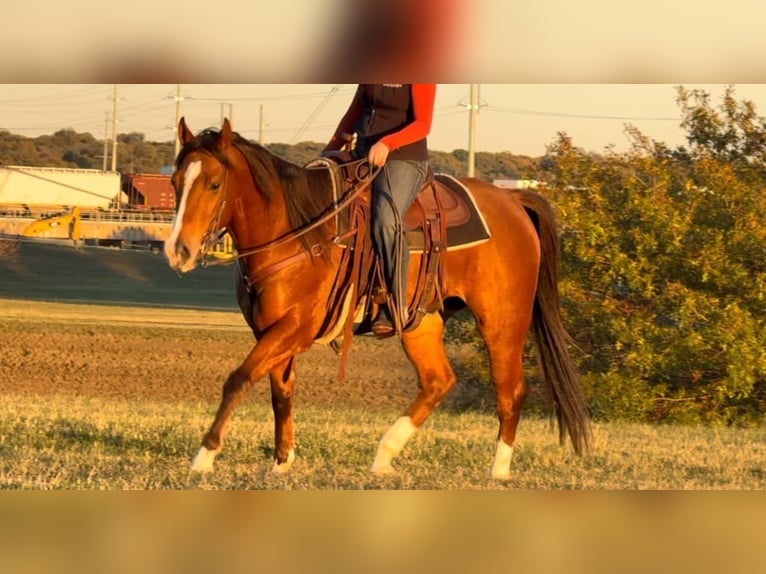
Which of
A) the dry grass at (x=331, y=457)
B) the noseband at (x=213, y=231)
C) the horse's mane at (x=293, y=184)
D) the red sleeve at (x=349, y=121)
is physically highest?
the red sleeve at (x=349, y=121)

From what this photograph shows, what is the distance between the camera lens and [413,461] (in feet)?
33.0

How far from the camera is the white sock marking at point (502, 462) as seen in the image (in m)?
9.60

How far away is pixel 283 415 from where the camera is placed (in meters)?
9.63

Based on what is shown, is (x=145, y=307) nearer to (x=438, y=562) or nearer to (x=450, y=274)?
(x=450, y=274)

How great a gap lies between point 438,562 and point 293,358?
278 centimetres

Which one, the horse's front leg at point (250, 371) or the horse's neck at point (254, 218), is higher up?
the horse's neck at point (254, 218)

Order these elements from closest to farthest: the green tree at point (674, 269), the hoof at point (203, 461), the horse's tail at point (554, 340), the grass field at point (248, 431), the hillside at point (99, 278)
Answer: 1. the hoof at point (203, 461)
2. the grass field at point (248, 431)
3. the horse's tail at point (554, 340)
4. the green tree at point (674, 269)
5. the hillside at point (99, 278)

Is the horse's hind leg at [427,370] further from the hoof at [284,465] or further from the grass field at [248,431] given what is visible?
the hoof at [284,465]

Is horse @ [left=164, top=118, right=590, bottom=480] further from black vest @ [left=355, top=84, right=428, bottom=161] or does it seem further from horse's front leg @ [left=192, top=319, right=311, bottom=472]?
black vest @ [left=355, top=84, right=428, bottom=161]

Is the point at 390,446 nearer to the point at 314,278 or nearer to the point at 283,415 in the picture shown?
the point at 283,415

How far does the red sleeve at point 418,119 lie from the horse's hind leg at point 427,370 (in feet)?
4.70

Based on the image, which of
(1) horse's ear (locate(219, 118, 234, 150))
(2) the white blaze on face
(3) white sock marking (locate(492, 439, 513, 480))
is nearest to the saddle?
(1) horse's ear (locate(219, 118, 234, 150))

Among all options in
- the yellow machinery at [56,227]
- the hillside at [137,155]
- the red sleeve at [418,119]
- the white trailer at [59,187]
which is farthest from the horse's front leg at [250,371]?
the yellow machinery at [56,227]

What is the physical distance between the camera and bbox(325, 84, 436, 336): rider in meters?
9.40
